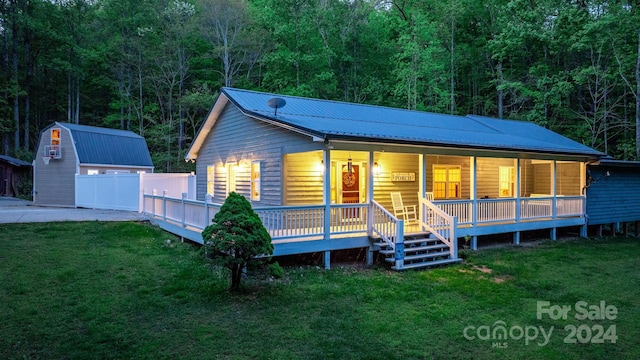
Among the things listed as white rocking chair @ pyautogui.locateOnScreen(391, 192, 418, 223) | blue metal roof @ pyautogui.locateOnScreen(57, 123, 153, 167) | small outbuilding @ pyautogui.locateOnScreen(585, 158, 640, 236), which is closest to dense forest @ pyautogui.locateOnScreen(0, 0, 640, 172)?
blue metal roof @ pyautogui.locateOnScreen(57, 123, 153, 167)

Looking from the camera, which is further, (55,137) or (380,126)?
(55,137)

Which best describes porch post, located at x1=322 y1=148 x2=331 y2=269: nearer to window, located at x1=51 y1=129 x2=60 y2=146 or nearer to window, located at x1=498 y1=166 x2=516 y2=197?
window, located at x1=498 y1=166 x2=516 y2=197

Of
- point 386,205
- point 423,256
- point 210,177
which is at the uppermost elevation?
point 210,177

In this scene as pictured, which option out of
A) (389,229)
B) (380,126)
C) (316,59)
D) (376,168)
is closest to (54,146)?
(376,168)

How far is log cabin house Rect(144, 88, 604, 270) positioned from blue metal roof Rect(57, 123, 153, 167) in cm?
603

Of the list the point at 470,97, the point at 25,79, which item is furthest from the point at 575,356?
the point at 25,79

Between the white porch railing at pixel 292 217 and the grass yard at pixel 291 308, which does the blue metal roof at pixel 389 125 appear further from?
the grass yard at pixel 291 308

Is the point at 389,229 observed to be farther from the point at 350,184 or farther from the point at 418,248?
the point at 350,184

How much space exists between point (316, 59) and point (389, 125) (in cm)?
1884

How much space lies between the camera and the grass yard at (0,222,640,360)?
17.9 feet

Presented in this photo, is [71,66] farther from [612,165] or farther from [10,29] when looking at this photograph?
[612,165]

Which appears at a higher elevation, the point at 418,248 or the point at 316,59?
the point at 316,59

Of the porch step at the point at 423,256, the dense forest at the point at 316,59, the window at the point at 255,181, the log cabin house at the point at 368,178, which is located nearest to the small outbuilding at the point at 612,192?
the log cabin house at the point at 368,178

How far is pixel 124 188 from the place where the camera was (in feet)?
52.9
